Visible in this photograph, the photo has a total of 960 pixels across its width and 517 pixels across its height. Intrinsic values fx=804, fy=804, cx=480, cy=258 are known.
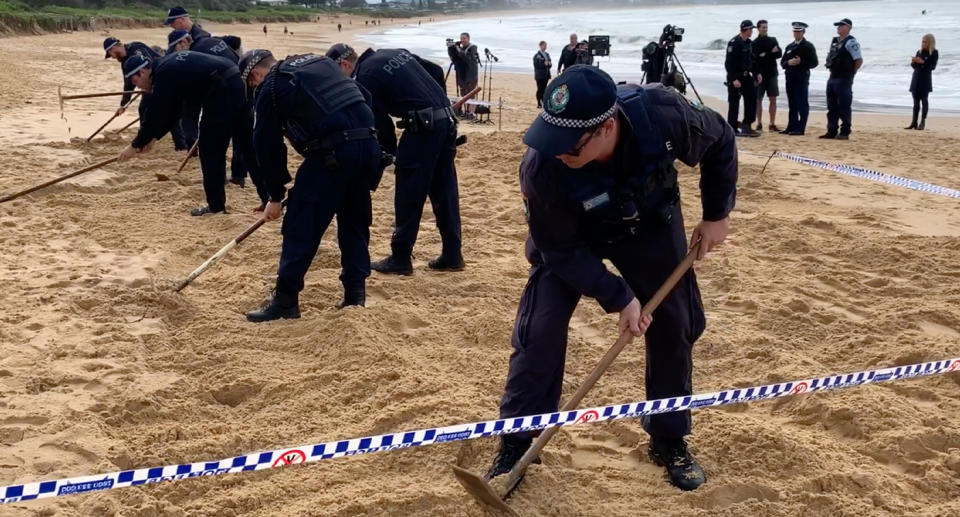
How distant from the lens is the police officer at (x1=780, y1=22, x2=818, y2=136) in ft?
35.0

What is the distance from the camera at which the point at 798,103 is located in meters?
10.8

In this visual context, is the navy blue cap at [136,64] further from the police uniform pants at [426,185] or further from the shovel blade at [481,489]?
the shovel blade at [481,489]

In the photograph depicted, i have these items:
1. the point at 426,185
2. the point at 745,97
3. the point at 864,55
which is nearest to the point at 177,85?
the point at 426,185

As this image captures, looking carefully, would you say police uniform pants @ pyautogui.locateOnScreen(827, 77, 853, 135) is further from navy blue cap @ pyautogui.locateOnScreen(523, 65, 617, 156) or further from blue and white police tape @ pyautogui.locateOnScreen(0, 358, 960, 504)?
navy blue cap @ pyautogui.locateOnScreen(523, 65, 617, 156)

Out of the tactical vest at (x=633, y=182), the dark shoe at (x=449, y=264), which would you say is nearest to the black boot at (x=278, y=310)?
the dark shoe at (x=449, y=264)

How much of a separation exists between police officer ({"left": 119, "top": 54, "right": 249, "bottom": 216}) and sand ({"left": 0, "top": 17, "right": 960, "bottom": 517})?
1.56 ft

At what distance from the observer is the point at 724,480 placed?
291cm

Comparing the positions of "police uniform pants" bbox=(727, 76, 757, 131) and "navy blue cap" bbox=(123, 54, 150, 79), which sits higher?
"navy blue cap" bbox=(123, 54, 150, 79)

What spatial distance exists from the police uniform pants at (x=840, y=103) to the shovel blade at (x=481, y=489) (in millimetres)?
9321


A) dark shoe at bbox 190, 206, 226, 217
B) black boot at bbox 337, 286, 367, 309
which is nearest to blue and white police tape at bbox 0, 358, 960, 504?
black boot at bbox 337, 286, 367, 309

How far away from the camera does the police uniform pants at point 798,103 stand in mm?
10703

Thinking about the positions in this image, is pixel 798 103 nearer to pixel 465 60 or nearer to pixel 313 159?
pixel 465 60

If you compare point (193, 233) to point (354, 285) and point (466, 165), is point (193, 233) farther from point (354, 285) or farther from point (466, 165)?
point (466, 165)

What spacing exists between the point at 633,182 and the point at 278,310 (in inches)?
98.1
